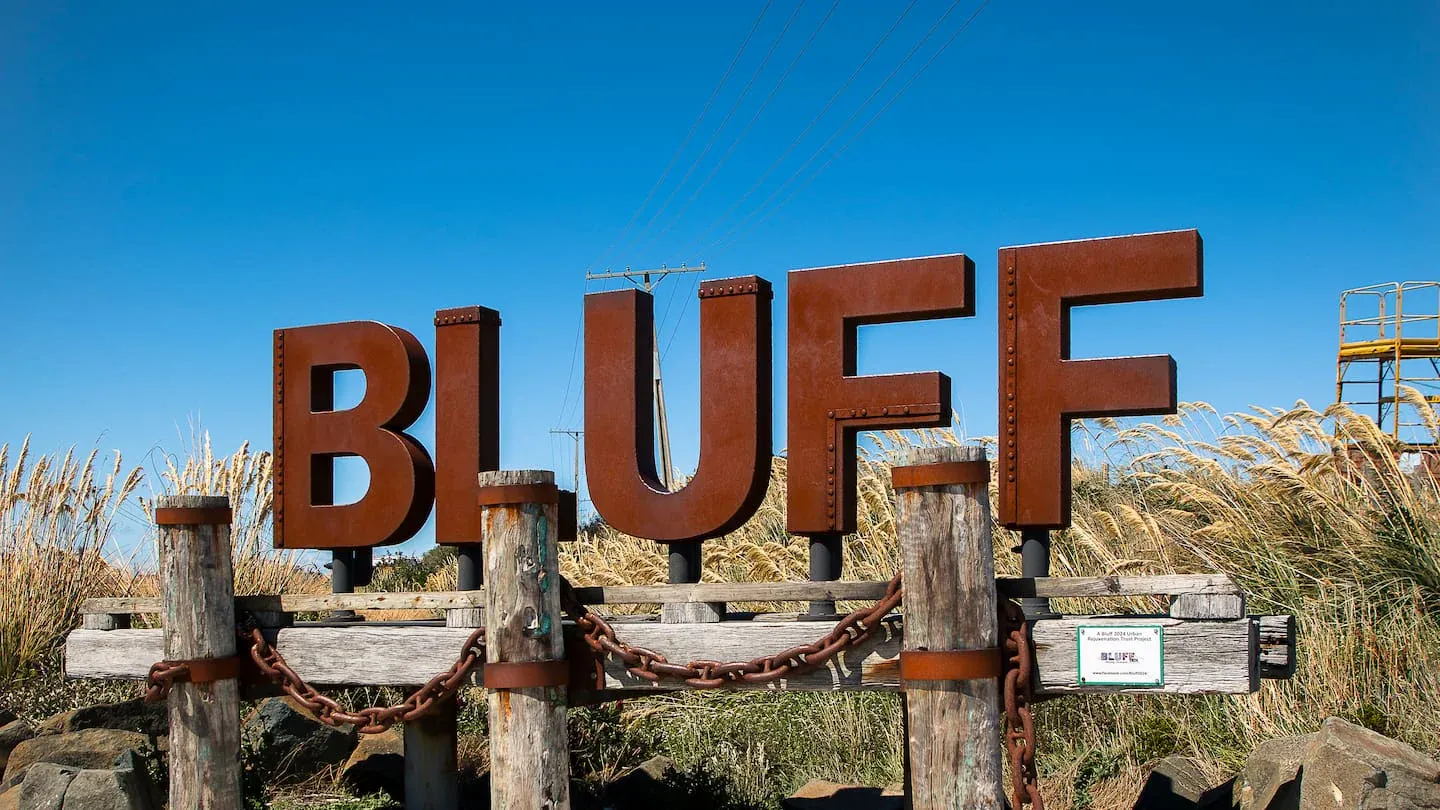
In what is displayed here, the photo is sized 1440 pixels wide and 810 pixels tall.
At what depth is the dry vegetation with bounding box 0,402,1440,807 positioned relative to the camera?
754cm

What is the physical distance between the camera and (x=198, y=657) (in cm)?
641

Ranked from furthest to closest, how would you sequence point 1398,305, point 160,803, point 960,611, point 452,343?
point 1398,305
point 160,803
point 452,343
point 960,611

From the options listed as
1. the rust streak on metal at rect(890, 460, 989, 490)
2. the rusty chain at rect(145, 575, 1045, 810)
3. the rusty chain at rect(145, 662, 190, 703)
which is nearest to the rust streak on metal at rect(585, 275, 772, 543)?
the rusty chain at rect(145, 575, 1045, 810)

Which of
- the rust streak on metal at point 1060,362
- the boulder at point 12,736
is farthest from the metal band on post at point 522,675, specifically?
the boulder at point 12,736

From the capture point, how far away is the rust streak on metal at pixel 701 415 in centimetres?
629

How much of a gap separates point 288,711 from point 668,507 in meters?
3.88

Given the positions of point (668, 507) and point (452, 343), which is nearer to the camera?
point (668, 507)

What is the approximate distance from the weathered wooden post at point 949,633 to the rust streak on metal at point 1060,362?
2.72 feet

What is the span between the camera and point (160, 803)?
743 cm

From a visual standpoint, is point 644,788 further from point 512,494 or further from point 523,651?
point 512,494

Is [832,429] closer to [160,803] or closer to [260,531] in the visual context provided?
[160,803]

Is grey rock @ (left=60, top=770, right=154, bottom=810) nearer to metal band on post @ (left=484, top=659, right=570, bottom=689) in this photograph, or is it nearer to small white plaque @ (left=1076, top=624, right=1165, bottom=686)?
metal band on post @ (left=484, top=659, right=570, bottom=689)

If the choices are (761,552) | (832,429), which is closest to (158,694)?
(832,429)

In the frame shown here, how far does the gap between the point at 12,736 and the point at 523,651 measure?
5.33m
